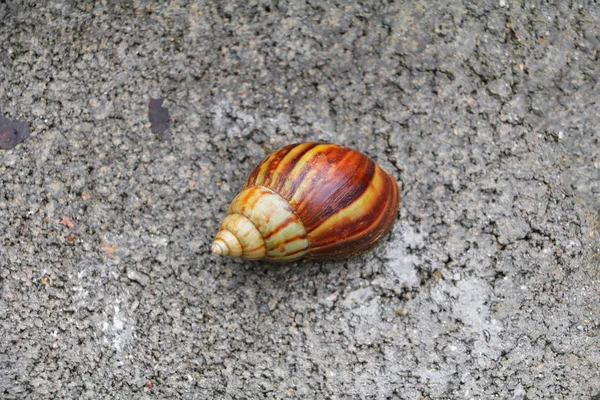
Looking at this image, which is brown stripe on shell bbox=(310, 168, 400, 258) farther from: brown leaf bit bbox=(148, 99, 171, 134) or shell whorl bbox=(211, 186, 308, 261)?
brown leaf bit bbox=(148, 99, 171, 134)

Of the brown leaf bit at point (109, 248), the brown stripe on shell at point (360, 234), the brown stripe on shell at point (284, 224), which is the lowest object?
the brown leaf bit at point (109, 248)

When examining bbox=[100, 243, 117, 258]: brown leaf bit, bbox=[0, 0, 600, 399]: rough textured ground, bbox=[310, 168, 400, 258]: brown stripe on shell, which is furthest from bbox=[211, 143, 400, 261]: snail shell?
bbox=[100, 243, 117, 258]: brown leaf bit

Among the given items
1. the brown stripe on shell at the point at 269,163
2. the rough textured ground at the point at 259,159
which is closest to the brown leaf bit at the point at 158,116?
the rough textured ground at the point at 259,159

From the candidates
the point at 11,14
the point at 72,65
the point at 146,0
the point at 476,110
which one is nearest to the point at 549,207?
the point at 476,110

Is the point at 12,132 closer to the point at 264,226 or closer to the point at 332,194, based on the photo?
the point at 264,226

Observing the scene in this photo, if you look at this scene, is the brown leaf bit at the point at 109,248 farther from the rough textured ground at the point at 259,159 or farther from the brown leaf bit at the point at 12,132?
the brown leaf bit at the point at 12,132

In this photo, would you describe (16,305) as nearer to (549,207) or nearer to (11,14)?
(11,14)
